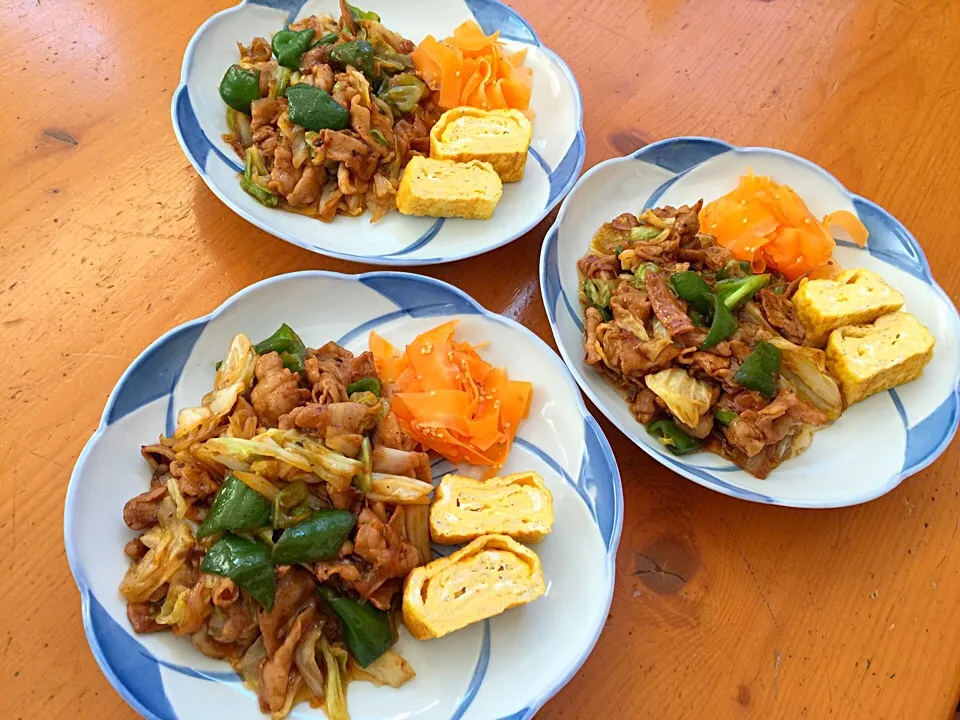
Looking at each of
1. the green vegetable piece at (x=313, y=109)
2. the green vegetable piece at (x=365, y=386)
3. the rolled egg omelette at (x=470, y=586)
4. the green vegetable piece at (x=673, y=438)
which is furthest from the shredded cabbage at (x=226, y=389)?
the green vegetable piece at (x=673, y=438)

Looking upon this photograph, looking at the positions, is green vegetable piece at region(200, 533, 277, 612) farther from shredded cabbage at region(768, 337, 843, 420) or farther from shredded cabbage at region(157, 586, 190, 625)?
shredded cabbage at region(768, 337, 843, 420)

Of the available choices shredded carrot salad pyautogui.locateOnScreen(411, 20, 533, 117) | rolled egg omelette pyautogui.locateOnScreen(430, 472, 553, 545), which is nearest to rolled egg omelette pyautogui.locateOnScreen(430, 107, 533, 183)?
shredded carrot salad pyautogui.locateOnScreen(411, 20, 533, 117)

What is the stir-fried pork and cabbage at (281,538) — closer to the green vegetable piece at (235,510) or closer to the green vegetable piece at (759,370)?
the green vegetable piece at (235,510)

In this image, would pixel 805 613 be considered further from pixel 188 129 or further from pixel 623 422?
pixel 188 129

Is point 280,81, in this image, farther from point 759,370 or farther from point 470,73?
point 759,370

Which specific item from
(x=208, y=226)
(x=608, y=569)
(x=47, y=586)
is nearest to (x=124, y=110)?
(x=208, y=226)
